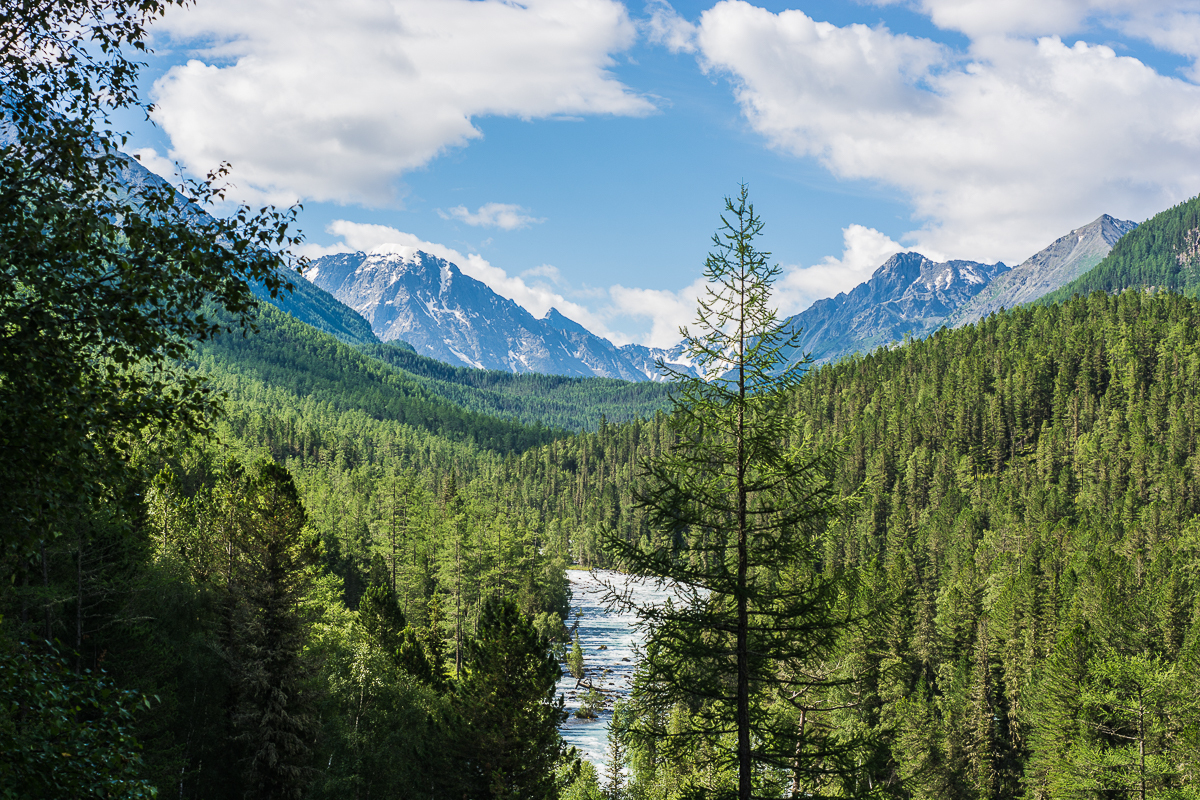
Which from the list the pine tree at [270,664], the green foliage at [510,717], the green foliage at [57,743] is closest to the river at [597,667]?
the green foliage at [510,717]

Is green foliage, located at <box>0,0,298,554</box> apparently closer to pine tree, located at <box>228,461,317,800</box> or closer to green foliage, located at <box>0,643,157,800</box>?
green foliage, located at <box>0,643,157,800</box>

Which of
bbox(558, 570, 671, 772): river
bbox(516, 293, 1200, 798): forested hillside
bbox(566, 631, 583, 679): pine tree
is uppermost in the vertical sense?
bbox(516, 293, 1200, 798): forested hillside

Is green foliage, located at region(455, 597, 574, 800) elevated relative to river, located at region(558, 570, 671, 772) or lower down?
elevated

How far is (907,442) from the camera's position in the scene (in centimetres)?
15162

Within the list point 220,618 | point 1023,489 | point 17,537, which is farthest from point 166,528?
point 1023,489

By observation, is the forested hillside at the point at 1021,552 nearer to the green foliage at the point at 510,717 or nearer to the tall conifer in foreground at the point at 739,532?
the tall conifer in foreground at the point at 739,532

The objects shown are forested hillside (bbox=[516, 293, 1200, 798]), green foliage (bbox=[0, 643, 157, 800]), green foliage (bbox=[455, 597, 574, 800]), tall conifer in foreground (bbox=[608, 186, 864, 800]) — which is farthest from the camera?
forested hillside (bbox=[516, 293, 1200, 798])

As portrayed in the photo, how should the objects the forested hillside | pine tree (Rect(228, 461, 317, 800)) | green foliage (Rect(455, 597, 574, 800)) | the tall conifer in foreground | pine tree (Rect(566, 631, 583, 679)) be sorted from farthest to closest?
pine tree (Rect(566, 631, 583, 679)) < the forested hillside < green foliage (Rect(455, 597, 574, 800)) < pine tree (Rect(228, 461, 317, 800)) < the tall conifer in foreground

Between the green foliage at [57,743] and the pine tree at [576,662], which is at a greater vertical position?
the green foliage at [57,743]

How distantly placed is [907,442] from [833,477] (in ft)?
489

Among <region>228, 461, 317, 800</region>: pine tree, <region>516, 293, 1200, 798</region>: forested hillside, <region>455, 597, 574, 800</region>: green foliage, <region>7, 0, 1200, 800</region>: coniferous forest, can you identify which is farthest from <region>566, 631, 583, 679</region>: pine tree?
<region>228, 461, 317, 800</region>: pine tree

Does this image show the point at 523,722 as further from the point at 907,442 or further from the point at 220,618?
the point at 907,442

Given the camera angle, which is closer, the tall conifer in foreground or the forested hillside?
the tall conifer in foreground

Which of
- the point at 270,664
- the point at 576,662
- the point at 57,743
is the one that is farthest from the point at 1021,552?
the point at 57,743
